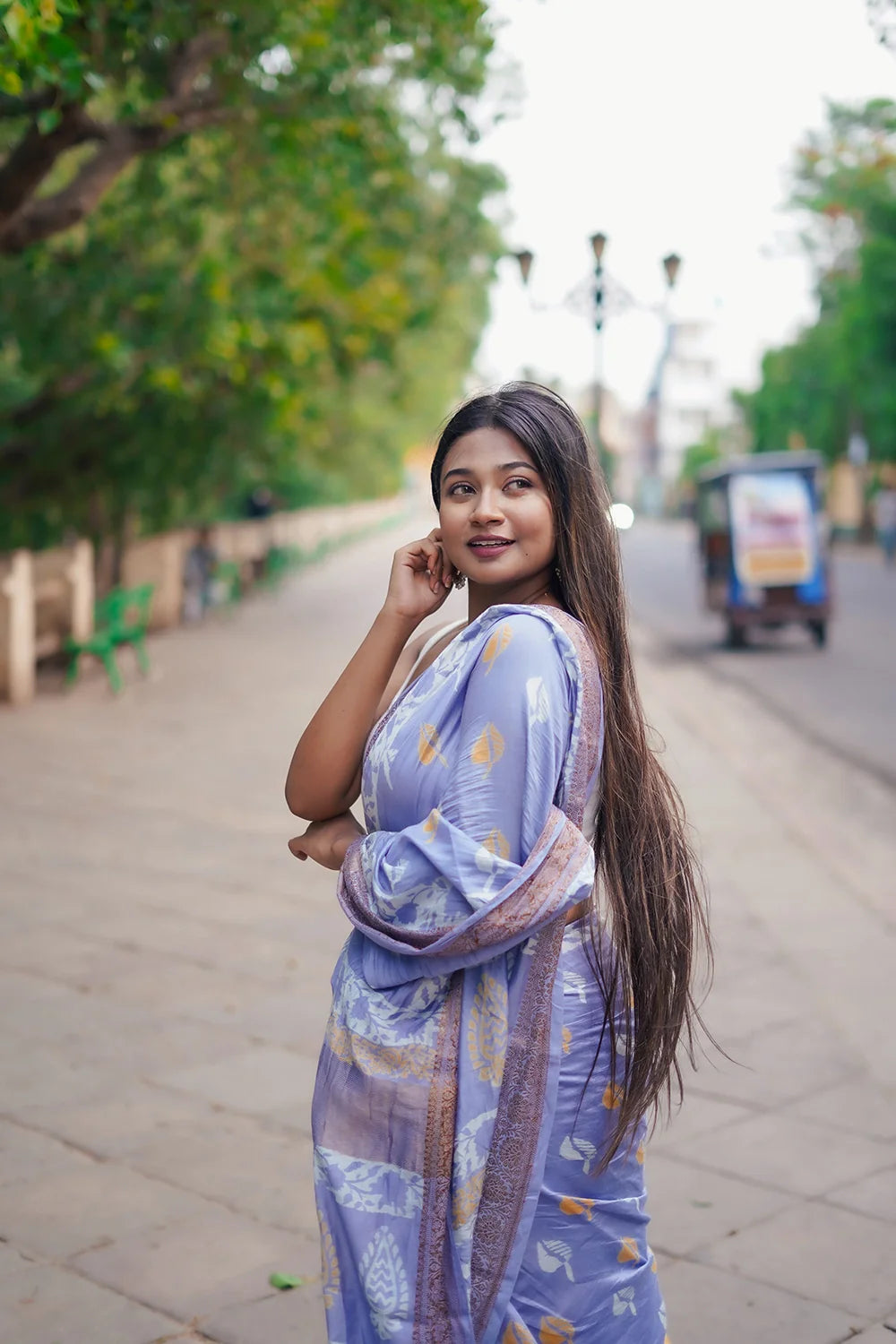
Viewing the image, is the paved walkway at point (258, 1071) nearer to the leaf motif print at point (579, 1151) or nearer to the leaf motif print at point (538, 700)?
the leaf motif print at point (579, 1151)

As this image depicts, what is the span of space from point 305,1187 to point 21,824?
5.18 meters

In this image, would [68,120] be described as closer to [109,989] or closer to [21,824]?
[21,824]

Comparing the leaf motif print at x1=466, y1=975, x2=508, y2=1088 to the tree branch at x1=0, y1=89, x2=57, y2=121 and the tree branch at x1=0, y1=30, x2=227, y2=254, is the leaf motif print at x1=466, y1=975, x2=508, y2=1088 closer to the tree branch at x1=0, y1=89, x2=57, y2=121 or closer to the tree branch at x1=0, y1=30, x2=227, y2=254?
the tree branch at x1=0, y1=30, x2=227, y2=254

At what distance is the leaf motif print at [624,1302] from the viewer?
7.42 feet

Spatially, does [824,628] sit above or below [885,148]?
below

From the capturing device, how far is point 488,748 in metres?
2.01

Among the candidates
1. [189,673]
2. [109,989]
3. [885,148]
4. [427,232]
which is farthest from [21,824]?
[885,148]

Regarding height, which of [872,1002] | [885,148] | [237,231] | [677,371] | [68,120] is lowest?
[872,1002]

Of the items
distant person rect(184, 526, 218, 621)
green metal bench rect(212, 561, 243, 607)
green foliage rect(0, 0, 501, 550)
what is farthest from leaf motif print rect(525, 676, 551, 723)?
green metal bench rect(212, 561, 243, 607)

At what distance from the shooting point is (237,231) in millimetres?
16781

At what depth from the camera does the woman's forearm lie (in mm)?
2242

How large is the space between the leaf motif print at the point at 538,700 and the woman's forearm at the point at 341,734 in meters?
0.31

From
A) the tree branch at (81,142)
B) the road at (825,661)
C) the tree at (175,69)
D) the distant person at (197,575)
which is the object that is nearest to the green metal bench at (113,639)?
the tree at (175,69)

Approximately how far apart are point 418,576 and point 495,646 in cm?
36
